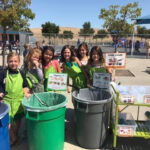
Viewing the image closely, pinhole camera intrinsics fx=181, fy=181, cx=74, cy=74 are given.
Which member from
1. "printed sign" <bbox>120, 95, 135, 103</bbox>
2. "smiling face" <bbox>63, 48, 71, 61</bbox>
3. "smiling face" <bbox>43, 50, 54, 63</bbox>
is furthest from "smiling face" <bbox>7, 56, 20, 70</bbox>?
"printed sign" <bbox>120, 95, 135, 103</bbox>

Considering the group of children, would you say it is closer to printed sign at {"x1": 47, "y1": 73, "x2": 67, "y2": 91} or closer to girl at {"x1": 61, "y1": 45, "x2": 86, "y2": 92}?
girl at {"x1": 61, "y1": 45, "x2": 86, "y2": 92}

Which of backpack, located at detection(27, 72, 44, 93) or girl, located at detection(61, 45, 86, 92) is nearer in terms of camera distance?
backpack, located at detection(27, 72, 44, 93)

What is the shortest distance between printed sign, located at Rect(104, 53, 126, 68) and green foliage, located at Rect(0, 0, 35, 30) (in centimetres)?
701

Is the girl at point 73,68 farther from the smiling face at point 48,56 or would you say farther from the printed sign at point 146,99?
the printed sign at point 146,99

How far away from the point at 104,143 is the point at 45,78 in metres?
1.58

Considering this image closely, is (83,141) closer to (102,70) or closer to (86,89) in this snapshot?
(86,89)

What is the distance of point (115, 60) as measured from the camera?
341cm

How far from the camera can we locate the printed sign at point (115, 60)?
3.40 meters

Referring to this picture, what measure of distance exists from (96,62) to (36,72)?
1154 millimetres

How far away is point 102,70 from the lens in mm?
3492

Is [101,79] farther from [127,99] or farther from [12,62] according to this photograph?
[12,62]

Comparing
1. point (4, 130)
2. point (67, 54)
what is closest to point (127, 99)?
point (67, 54)

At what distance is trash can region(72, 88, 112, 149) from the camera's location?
2.79 meters

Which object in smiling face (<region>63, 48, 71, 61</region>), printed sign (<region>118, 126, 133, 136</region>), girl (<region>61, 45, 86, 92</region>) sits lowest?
printed sign (<region>118, 126, 133, 136</region>)
